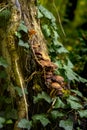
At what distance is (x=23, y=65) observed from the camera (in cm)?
233

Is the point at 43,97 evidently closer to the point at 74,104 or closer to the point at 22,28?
the point at 74,104

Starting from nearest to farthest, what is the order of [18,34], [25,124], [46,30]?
[25,124], [18,34], [46,30]

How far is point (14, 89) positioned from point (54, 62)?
0.42 meters

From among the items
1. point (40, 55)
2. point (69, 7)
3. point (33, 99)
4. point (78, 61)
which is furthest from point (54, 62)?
point (69, 7)

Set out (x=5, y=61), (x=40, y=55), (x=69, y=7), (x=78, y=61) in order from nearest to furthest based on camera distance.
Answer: (x=5, y=61), (x=40, y=55), (x=78, y=61), (x=69, y=7)

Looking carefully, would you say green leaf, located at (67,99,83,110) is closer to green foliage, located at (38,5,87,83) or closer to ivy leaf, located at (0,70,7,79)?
green foliage, located at (38,5,87,83)

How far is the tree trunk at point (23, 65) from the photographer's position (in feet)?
7.45

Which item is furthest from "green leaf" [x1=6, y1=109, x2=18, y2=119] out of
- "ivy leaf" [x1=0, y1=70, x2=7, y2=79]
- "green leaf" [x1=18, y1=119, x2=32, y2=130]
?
"ivy leaf" [x1=0, y1=70, x2=7, y2=79]


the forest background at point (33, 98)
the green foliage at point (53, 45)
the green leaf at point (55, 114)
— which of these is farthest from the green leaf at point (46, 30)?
the green leaf at point (55, 114)

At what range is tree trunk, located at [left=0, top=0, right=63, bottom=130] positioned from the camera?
2271mm

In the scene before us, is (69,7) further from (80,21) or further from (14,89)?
(14,89)

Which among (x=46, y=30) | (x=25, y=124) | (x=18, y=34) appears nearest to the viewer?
(x=25, y=124)

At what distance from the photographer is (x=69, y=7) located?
Answer: 28.1ft

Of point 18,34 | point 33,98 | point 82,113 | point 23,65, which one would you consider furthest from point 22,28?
point 82,113
